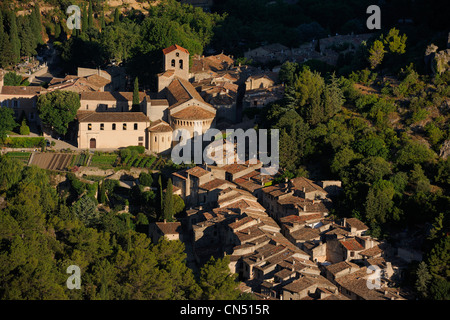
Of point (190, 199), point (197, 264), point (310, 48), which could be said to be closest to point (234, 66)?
point (310, 48)

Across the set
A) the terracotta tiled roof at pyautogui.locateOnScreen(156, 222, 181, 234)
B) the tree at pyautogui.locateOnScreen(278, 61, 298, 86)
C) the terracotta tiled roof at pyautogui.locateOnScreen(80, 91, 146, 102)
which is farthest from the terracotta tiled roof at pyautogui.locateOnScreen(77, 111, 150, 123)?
the tree at pyautogui.locateOnScreen(278, 61, 298, 86)

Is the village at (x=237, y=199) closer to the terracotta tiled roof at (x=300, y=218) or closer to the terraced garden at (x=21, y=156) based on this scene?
the terracotta tiled roof at (x=300, y=218)

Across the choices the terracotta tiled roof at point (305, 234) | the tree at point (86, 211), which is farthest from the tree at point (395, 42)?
the tree at point (86, 211)

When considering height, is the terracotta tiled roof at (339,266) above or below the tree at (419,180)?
below

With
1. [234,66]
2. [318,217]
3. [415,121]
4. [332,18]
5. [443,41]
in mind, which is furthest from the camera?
[332,18]

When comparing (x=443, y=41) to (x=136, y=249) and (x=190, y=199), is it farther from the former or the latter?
(x=136, y=249)

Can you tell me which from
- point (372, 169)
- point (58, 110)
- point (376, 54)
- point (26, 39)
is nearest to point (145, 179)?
point (58, 110)

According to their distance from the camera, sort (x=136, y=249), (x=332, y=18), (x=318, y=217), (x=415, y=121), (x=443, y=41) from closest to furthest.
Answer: (x=136, y=249) < (x=318, y=217) < (x=415, y=121) < (x=443, y=41) < (x=332, y=18)
